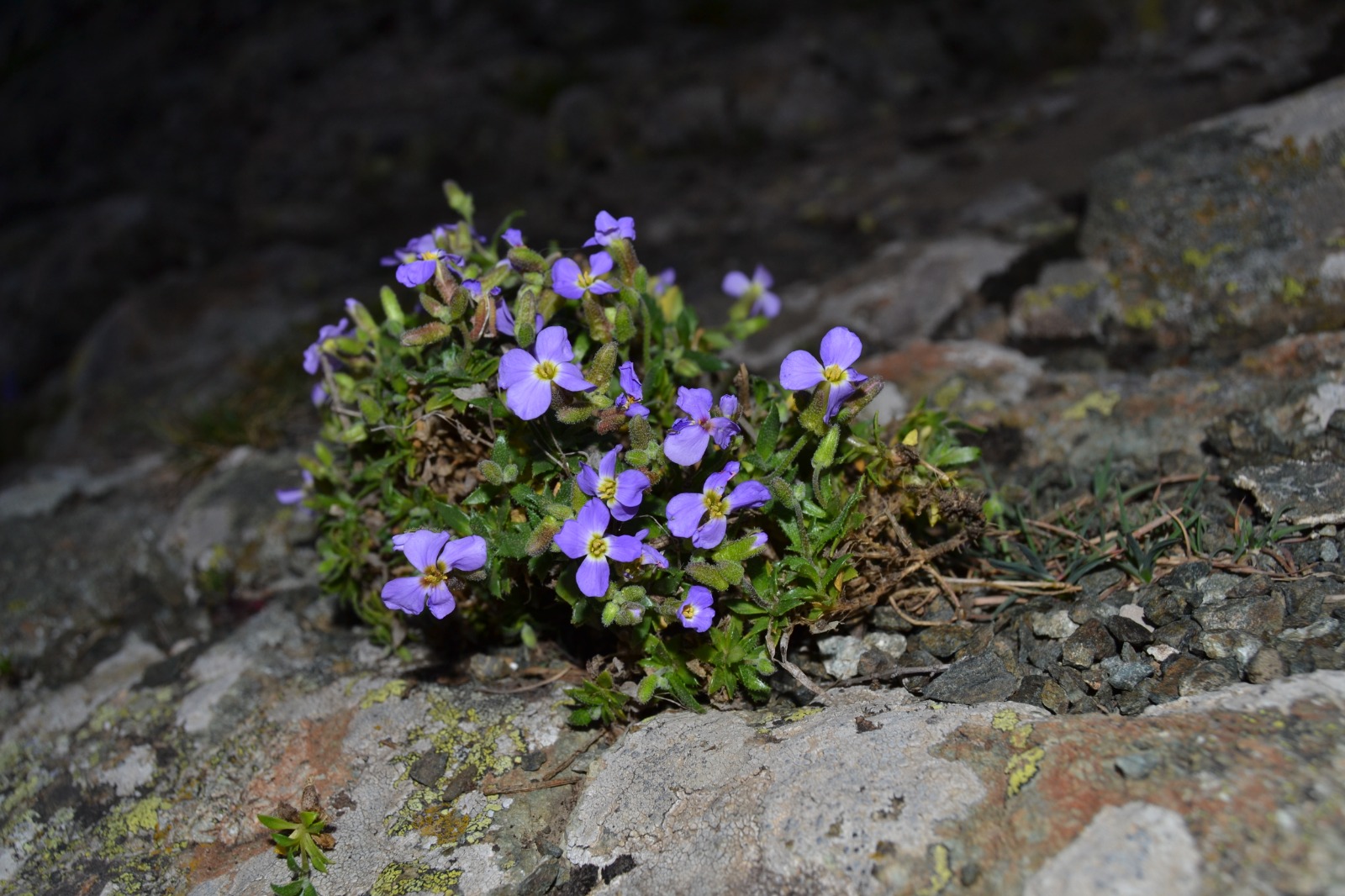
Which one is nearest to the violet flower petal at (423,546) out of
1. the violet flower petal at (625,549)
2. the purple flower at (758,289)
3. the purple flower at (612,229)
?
the violet flower petal at (625,549)

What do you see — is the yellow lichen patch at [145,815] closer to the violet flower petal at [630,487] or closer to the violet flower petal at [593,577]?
the violet flower petal at [593,577]

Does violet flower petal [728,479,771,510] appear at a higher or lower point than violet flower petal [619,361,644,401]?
lower

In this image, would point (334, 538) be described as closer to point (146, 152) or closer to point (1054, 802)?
point (1054, 802)

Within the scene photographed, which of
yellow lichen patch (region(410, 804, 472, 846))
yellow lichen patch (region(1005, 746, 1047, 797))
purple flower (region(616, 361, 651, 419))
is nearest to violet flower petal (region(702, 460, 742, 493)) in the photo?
purple flower (region(616, 361, 651, 419))

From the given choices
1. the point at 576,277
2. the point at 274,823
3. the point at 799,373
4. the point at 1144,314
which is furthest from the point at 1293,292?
the point at 274,823

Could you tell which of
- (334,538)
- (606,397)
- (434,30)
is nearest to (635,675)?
(606,397)

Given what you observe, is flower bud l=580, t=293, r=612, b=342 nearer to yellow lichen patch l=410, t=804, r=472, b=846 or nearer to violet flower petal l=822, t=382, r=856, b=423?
violet flower petal l=822, t=382, r=856, b=423
